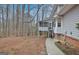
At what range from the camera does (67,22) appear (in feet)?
12.4

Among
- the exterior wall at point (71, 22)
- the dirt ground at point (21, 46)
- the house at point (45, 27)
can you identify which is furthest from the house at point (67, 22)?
the dirt ground at point (21, 46)

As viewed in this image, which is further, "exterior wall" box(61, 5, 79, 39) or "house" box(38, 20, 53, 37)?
"house" box(38, 20, 53, 37)

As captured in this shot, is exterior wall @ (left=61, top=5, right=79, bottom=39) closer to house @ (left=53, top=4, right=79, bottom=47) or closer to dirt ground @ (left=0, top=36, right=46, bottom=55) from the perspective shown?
house @ (left=53, top=4, right=79, bottom=47)

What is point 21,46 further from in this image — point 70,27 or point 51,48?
point 70,27

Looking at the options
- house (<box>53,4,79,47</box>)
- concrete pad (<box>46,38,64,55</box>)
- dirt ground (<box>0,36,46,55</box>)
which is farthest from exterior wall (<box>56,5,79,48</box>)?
dirt ground (<box>0,36,46,55</box>)

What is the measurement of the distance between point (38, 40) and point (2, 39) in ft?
2.10

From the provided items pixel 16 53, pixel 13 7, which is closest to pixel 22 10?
pixel 13 7

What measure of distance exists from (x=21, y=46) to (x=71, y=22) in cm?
97

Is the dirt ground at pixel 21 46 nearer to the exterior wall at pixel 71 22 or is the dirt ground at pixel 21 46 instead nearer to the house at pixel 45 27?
Result: the house at pixel 45 27

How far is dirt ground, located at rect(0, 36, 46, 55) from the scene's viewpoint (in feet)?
12.5

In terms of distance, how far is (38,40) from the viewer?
152 inches

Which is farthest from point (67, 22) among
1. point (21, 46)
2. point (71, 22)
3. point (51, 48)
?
point (21, 46)

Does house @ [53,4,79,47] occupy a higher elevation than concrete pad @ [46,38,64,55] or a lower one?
higher
